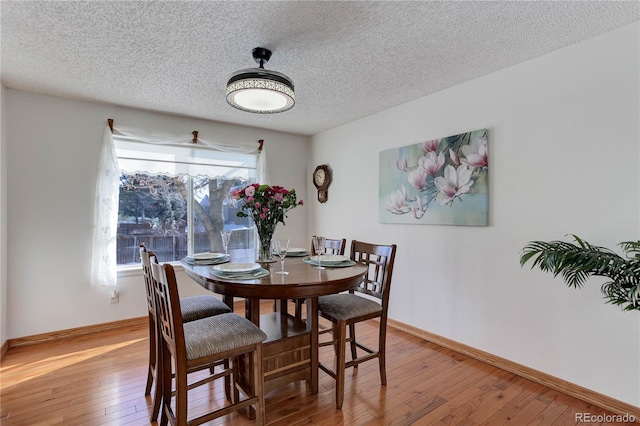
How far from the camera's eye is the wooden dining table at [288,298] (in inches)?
63.3

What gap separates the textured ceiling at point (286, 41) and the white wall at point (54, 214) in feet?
0.88

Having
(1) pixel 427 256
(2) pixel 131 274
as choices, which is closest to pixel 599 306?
(1) pixel 427 256

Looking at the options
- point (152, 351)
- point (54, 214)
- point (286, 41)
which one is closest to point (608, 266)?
point (286, 41)

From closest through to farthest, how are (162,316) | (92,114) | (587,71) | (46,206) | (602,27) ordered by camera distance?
(162,316) → (602,27) → (587,71) → (46,206) → (92,114)

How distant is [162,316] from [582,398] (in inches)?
102

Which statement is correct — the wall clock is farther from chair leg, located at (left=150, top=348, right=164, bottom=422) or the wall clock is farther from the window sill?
chair leg, located at (left=150, top=348, right=164, bottom=422)

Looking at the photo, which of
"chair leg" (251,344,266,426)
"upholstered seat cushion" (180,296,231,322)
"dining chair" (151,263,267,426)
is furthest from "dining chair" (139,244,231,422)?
"chair leg" (251,344,266,426)

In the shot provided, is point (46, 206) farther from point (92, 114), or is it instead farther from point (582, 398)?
point (582, 398)

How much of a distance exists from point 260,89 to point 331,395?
199 cm

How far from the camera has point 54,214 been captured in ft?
9.87

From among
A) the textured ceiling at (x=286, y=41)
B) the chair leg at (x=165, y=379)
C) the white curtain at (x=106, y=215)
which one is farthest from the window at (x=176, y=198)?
the chair leg at (x=165, y=379)

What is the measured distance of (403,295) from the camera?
3230 mm

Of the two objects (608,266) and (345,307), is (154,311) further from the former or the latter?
(608,266)

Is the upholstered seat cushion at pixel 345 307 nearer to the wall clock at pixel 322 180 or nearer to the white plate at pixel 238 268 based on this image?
the white plate at pixel 238 268
